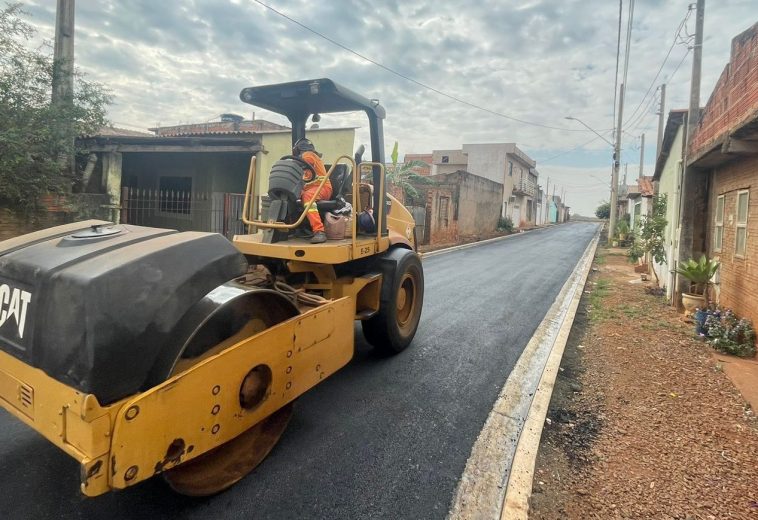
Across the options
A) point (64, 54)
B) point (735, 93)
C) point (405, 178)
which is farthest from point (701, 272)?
point (405, 178)

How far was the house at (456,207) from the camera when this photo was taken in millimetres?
18844

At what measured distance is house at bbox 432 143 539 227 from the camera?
40.0m

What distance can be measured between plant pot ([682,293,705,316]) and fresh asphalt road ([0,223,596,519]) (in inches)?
134

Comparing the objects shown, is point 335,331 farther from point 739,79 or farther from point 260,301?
point 739,79

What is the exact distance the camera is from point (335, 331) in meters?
3.19

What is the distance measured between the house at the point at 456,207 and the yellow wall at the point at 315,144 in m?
6.27

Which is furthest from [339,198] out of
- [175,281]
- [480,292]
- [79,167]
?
[79,167]

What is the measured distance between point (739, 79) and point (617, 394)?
15.2 ft

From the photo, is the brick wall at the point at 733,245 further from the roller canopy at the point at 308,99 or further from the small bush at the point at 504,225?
the small bush at the point at 504,225

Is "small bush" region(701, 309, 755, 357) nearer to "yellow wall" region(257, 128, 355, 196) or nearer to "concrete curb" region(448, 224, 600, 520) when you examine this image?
"concrete curb" region(448, 224, 600, 520)

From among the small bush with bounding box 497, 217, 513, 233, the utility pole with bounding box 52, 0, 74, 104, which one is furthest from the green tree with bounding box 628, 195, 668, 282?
the small bush with bounding box 497, 217, 513, 233

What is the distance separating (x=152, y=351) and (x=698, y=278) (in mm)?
7506

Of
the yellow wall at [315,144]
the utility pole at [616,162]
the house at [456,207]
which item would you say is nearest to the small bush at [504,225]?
the house at [456,207]

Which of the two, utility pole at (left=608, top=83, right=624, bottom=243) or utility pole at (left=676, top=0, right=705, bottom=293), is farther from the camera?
utility pole at (left=608, top=83, right=624, bottom=243)
